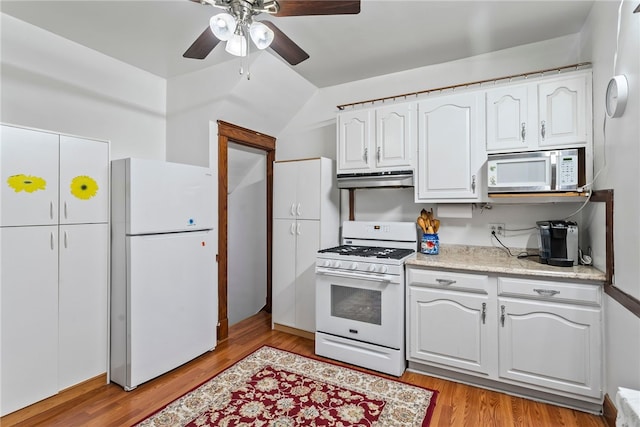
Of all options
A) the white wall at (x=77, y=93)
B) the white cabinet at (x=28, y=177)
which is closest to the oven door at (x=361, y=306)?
the white cabinet at (x=28, y=177)

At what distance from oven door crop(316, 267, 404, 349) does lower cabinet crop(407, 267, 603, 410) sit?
15 centimetres

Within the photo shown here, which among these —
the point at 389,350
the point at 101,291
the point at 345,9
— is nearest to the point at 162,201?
the point at 101,291

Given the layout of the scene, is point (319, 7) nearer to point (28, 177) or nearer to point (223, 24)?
point (223, 24)

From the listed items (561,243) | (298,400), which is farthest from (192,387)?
(561,243)

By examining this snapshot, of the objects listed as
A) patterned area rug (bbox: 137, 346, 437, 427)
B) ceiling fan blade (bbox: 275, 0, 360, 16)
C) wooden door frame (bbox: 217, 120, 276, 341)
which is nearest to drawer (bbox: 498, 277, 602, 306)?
patterned area rug (bbox: 137, 346, 437, 427)

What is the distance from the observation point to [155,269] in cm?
237

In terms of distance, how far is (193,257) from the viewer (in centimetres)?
267

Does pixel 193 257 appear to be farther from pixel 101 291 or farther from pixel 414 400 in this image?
pixel 414 400

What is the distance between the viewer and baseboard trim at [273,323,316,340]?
3127mm

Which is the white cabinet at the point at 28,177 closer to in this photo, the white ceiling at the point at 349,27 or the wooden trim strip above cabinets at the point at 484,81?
the white ceiling at the point at 349,27

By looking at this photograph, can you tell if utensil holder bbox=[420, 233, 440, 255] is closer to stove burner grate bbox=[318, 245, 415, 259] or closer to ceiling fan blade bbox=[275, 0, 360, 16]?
stove burner grate bbox=[318, 245, 415, 259]

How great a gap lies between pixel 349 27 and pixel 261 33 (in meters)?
1.08

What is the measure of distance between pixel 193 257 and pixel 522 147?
279 cm

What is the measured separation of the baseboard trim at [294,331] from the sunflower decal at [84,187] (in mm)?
2142
